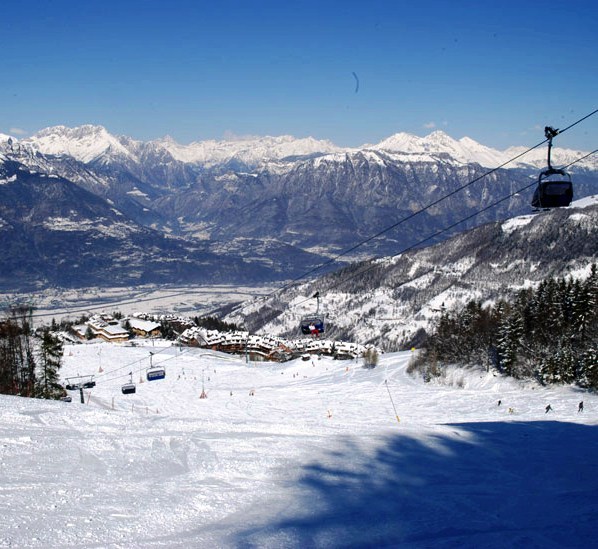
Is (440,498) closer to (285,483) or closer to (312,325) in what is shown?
(285,483)

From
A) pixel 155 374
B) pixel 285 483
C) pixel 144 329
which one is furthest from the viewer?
pixel 144 329

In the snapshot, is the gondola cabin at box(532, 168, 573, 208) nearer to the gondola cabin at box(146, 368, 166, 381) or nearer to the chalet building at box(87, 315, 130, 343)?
the gondola cabin at box(146, 368, 166, 381)

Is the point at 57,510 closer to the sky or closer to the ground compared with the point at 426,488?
closer to the sky

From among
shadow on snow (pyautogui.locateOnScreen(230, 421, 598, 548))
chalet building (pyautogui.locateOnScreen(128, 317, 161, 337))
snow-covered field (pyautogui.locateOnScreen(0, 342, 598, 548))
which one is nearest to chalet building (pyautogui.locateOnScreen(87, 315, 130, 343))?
chalet building (pyautogui.locateOnScreen(128, 317, 161, 337))

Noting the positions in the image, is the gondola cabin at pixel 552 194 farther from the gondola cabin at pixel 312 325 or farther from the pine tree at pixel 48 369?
the pine tree at pixel 48 369

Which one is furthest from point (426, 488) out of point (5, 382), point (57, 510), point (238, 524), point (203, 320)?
point (203, 320)

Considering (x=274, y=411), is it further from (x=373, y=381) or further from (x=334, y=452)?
(x=373, y=381)

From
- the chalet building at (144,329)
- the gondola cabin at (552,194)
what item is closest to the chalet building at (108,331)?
the chalet building at (144,329)

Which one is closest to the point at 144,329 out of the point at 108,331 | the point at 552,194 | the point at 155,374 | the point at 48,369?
the point at 108,331
